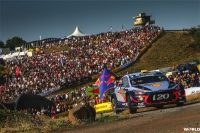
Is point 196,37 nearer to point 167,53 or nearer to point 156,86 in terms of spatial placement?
point 167,53

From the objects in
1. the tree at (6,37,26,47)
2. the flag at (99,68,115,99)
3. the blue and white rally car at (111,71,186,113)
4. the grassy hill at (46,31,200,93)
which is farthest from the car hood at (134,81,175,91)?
the tree at (6,37,26,47)

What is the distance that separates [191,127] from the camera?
31.6 ft

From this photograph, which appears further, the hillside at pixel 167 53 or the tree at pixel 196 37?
the tree at pixel 196 37

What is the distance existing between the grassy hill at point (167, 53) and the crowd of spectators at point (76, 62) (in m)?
1.38

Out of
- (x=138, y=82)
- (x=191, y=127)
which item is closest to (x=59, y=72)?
(x=138, y=82)

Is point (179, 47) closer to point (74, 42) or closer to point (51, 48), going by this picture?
point (74, 42)

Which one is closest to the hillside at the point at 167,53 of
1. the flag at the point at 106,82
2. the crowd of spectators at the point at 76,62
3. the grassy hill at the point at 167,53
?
the grassy hill at the point at 167,53

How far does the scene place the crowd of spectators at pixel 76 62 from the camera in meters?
45.5

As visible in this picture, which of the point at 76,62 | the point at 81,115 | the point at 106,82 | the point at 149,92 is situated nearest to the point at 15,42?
the point at 76,62

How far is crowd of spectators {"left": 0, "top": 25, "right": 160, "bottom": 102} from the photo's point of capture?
45.5m

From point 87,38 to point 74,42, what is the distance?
A: 193 cm

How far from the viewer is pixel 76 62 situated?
48.5 metres

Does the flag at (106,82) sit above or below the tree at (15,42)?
below

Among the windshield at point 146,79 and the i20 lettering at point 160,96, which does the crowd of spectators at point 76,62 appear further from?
the i20 lettering at point 160,96
